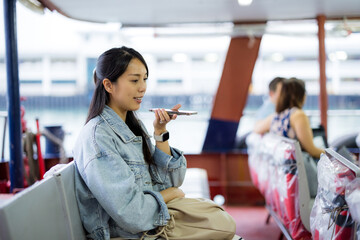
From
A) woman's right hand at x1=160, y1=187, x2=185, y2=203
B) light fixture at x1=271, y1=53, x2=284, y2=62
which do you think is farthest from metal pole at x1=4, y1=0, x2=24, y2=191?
light fixture at x1=271, y1=53, x2=284, y2=62

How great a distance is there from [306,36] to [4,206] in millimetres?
3907

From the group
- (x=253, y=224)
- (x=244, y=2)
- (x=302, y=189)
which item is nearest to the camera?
(x=302, y=189)

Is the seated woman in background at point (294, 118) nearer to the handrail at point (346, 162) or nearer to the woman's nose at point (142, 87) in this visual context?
the handrail at point (346, 162)

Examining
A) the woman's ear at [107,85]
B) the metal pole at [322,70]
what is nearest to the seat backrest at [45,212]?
the woman's ear at [107,85]

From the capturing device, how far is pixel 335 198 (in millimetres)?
1703

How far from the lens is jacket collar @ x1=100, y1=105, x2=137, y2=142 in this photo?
1686mm

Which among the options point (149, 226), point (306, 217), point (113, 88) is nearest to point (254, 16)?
point (306, 217)

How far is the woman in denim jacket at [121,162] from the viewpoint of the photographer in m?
1.51

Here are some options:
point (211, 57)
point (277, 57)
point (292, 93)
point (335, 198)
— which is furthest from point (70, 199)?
point (277, 57)

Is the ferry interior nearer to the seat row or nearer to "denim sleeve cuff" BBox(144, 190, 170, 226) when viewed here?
the seat row

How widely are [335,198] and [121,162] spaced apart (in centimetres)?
95

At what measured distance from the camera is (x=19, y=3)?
3.21 meters

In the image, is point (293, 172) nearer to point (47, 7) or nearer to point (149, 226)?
point (149, 226)

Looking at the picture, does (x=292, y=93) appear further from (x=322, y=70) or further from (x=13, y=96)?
(x=13, y=96)
